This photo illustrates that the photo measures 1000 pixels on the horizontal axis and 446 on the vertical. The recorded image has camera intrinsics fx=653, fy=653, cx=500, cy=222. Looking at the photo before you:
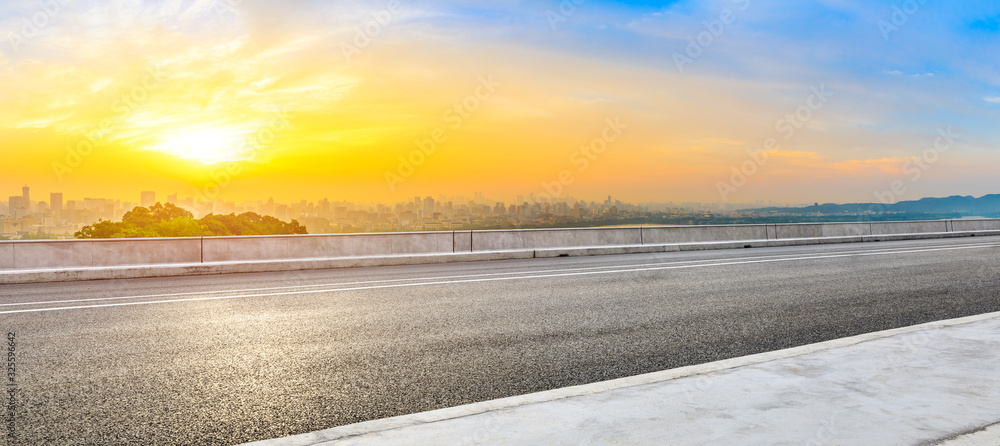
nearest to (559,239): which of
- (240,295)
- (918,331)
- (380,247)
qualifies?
(380,247)

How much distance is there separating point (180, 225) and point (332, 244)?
5424 centimetres

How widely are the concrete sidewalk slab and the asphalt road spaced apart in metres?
0.63

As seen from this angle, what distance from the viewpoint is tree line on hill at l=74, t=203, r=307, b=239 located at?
58838 millimetres

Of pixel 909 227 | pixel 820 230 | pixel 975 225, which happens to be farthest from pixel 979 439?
pixel 975 225

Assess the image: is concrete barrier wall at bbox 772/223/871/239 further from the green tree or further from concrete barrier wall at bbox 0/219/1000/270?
the green tree

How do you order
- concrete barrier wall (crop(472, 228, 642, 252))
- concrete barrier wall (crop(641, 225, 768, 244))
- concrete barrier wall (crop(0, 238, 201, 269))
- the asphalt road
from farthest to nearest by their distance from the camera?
concrete barrier wall (crop(641, 225, 768, 244)), concrete barrier wall (crop(472, 228, 642, 252)), concrete barrier wall (crop(0, 238, 201, 269)), the asphalt road

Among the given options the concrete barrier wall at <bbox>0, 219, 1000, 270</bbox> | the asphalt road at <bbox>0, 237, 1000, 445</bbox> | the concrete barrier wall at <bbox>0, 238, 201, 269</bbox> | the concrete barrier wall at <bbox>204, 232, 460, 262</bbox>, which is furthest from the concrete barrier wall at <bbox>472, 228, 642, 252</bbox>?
the concrete barrier wall at <bbox>0, 238, 201, 269</bbox>

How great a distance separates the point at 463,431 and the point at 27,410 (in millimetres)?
3281

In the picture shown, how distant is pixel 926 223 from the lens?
32.1 m

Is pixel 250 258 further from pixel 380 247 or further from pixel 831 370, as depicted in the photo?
pixel 831 370

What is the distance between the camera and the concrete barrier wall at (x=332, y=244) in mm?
15297

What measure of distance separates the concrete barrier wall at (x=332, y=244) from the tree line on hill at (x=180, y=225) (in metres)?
41.0

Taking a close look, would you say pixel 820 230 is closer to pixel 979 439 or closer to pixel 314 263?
pixel 314 263

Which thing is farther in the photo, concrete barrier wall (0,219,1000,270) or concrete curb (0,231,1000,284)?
concrete barrier wall (0,219,1000,270)
